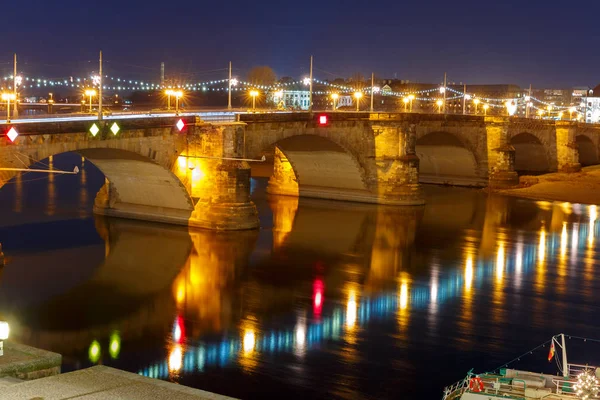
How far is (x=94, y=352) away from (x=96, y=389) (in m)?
5.98

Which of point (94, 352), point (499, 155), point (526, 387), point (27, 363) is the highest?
point (499, 155)

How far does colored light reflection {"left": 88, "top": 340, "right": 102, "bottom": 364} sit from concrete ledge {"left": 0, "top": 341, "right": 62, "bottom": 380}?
3.99 metres

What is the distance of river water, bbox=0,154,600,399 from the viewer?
51.1 feet

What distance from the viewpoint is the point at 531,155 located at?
60750 mm

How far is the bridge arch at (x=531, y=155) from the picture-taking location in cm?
5888

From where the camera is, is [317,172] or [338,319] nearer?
[338,319]

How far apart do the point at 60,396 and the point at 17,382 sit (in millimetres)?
803

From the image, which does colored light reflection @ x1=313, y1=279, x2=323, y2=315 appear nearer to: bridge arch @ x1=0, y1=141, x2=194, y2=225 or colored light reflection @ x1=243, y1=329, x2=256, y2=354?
colored light reflection @ x1=243, y1=329, x2=256, y2=354

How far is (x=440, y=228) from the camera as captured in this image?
107 ft

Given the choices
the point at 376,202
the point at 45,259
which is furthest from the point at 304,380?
the point at 376,202

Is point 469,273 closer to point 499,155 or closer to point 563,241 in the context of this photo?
point 563,241

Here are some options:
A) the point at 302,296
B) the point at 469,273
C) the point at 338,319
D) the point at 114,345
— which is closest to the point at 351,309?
the point at 338,319

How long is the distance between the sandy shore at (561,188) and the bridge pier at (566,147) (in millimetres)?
4773

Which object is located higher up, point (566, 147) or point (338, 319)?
point (566, 147)
